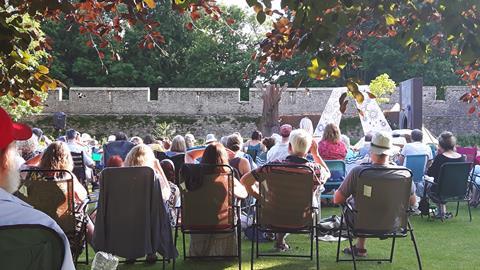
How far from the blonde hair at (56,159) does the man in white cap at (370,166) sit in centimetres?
233

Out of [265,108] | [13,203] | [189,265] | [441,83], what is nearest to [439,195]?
[189,265]

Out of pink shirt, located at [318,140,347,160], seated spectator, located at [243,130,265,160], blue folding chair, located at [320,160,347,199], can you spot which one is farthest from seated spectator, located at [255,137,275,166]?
blue folding chair, located at [320,160,347,199]

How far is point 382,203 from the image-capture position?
4.57 metres

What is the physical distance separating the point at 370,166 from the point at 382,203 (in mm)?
373

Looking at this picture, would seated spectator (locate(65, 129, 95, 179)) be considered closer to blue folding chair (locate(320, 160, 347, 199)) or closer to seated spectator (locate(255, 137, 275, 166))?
seated spectator (locate(255, 137, 275, 166))

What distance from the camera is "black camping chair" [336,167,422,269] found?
454 cm

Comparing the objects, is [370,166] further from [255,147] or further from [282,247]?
[255,147]

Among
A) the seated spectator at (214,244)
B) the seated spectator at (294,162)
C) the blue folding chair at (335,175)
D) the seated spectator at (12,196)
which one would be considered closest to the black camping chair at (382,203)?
the seated spectator at (294,162)

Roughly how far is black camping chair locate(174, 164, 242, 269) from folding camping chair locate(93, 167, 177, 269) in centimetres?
28

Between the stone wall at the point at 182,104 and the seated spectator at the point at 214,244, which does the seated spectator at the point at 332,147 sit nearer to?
the seated spectator at the point at 214,244

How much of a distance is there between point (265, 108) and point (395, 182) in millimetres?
13218

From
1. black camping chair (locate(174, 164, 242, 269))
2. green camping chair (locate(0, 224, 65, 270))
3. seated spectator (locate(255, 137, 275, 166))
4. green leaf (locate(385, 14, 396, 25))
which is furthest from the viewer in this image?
seated spectator (locate(255, 137, 275, 166))

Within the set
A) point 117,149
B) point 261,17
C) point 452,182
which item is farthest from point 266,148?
point 261,17

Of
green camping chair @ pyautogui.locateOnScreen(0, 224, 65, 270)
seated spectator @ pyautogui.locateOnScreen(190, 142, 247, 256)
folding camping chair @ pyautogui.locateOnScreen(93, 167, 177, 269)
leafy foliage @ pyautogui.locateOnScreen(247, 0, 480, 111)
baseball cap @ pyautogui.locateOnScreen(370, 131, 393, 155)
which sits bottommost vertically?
seated spectator @ pyautogui.locateOnScreen(190, 142, 247, 256)
